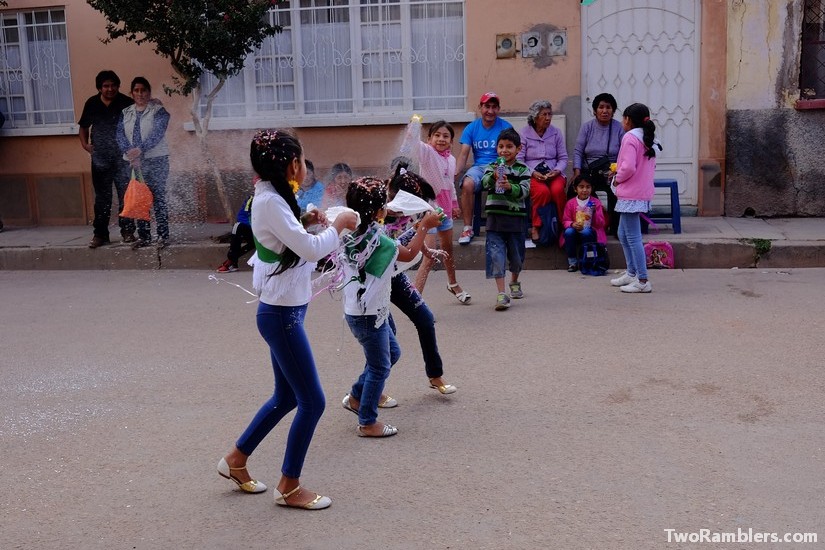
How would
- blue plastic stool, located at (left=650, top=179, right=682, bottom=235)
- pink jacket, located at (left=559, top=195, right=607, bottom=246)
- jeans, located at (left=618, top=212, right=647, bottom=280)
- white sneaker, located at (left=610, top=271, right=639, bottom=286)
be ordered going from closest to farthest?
jeans, located at (left=618, top=212, right=647, bottom=280) → white sneaker, located at (left=610, top=271, right=639, bottom=286) → pink jacket, located at (left=559, top=195, right=607, bottom=246) → blue plastic stool, located at (left=650, top=179, right=682, bottom=235)

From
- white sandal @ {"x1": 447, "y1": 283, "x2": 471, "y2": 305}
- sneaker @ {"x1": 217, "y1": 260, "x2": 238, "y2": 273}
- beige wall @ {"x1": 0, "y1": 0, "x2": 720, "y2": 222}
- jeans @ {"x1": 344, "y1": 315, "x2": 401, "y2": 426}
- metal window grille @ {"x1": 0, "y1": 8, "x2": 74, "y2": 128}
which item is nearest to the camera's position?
jeans @ {"x1": 344, "y1": 315, "x2": 401, "y2": 426}

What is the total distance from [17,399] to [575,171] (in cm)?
618

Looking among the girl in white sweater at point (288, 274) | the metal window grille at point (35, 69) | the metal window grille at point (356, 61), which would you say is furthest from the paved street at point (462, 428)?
Result: the metal window grille at point (35, 69)

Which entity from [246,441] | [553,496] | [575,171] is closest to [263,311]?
[246,441]

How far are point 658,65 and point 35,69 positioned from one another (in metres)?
7.57

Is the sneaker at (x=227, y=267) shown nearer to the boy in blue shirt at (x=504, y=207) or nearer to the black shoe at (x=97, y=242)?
the black shoe at (x=97, y=242)

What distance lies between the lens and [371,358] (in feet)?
16.6

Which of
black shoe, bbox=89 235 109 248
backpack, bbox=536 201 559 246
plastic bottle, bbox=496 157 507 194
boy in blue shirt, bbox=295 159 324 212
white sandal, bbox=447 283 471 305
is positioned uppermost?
plastic bottle, bbox=496 157 507 194

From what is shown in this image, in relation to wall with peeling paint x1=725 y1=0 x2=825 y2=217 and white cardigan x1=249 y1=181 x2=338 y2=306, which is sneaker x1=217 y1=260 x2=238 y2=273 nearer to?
wall with peeling paint x1=725 y1=0 x2=825 y2=217

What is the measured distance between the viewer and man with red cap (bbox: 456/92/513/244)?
32.0ft

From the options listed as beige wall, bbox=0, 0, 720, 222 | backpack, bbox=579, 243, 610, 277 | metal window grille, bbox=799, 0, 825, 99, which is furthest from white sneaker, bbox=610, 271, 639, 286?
metal window grille, bbox=799, 0, 825, 99

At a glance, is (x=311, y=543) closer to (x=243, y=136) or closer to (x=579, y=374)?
(x=579, y=374)

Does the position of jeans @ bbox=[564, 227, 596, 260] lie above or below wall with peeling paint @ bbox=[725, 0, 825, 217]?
below

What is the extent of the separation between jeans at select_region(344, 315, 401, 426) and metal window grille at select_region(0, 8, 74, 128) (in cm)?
846
